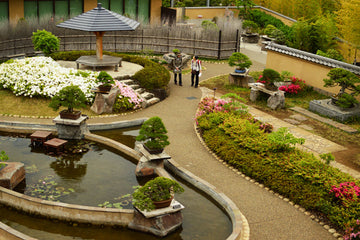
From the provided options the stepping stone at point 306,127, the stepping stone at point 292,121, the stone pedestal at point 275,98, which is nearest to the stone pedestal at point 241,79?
the stone pedestal at point 275,98

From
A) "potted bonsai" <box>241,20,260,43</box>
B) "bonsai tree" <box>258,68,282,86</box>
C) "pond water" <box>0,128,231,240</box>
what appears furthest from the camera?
"potted bonsai" <box>241,20,260,43</box>

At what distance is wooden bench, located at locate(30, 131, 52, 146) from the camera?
1364 centimetres

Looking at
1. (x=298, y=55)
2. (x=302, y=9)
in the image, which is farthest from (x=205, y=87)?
(x=302, y=9)

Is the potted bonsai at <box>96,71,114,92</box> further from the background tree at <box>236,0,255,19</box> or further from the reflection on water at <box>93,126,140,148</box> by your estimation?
the background tree at <box>236,0,255,19</box>

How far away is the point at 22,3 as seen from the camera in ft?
93.3

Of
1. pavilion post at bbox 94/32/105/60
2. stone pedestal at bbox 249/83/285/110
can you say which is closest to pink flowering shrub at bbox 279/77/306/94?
stone pedestal at bbox 249/83/285/110

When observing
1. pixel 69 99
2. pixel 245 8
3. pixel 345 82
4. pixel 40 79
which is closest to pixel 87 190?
pixel 69 99

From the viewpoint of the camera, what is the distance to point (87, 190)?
11.1m

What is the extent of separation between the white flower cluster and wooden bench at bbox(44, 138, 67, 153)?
13.2 ft

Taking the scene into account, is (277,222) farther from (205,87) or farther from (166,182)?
(205,87)

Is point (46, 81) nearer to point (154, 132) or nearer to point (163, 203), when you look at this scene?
point (154, 132)

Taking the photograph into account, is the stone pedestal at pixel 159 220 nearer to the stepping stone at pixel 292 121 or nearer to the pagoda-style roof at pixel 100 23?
the stepping stone at pixel 292 121

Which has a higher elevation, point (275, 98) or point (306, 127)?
point (275, 98)

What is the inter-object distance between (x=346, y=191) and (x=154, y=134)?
519 cm
